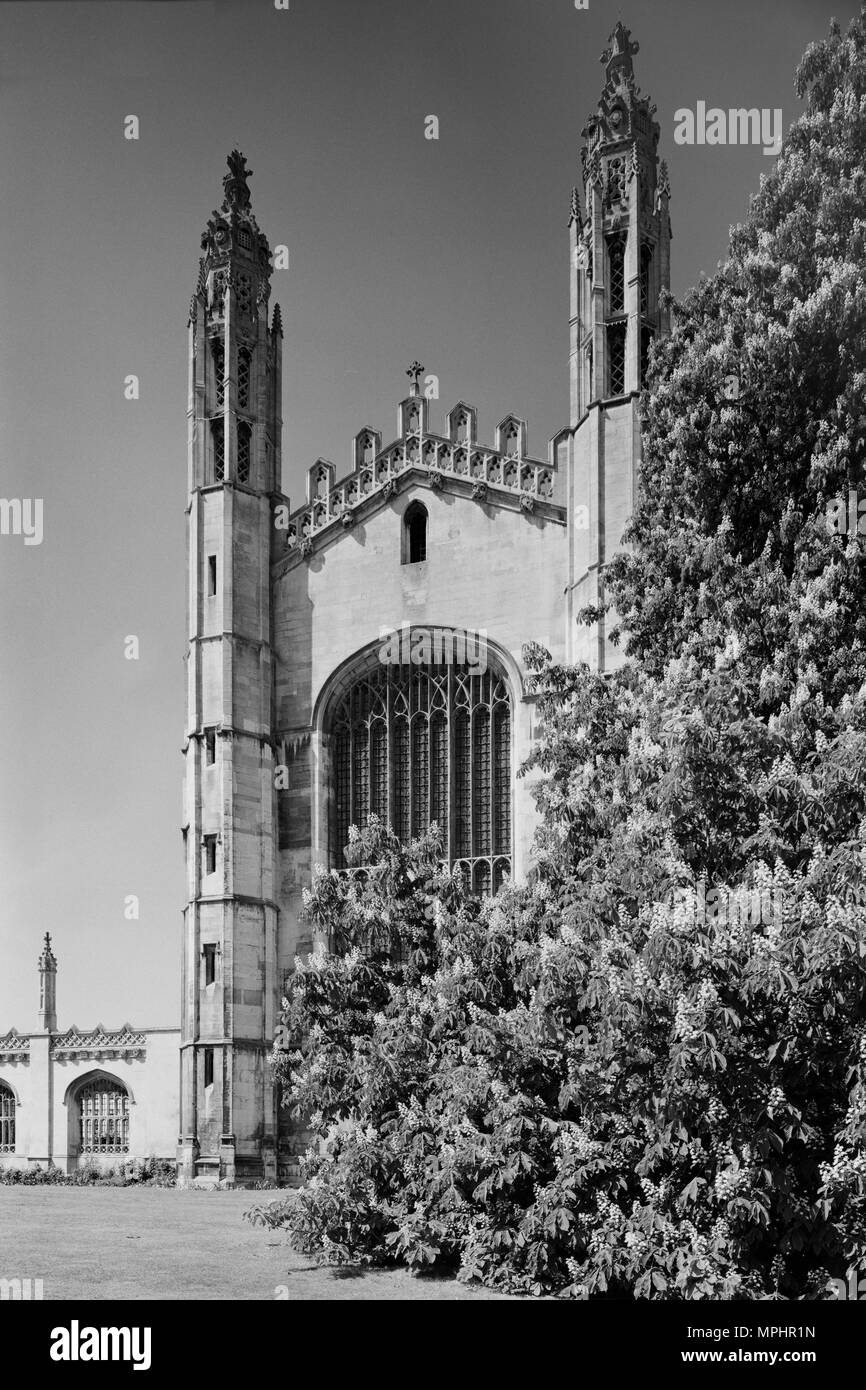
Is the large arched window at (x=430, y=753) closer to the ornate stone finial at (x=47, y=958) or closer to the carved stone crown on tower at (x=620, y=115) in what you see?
the carved stone crown on tower at (x=620, y=115)

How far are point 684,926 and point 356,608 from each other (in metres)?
22.0

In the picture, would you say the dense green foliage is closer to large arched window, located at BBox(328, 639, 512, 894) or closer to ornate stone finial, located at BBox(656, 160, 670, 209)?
large arched window, located at BBox(328, 639, 512, 894)

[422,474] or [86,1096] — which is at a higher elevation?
[422,474]

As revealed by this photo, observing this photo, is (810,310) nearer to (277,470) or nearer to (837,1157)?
(837,1157)

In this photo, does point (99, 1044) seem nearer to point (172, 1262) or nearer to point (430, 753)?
point (430, 753)

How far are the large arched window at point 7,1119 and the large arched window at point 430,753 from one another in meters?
17.8

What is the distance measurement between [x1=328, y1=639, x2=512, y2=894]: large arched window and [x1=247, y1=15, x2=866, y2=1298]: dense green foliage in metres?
12.0

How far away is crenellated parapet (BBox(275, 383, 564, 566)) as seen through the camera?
3212 centimetres

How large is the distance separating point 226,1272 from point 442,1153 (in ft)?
8.75

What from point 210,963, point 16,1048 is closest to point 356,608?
point 210,963

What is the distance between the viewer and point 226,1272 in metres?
15.9

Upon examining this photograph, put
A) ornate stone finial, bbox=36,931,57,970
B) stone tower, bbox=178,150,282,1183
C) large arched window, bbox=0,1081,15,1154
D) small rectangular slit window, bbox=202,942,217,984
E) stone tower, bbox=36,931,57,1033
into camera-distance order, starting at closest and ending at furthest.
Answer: stone tower, bbox=178,150,282,1183 → small rectangular slit window, bbox=202,942,217,984 → large arched window, bbox=0,1081,15,1154 → stone tower, bbox=36,931,57,1033 → ornate stone finial, bbox=36,931,57,970

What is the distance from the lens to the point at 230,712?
32625 millimetres

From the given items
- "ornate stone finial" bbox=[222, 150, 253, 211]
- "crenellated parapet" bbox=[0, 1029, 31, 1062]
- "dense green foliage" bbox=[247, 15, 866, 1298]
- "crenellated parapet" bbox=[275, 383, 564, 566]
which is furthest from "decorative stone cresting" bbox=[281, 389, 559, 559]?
"crenellated parapet" bbox=[0, 1029, 31, 1062]
